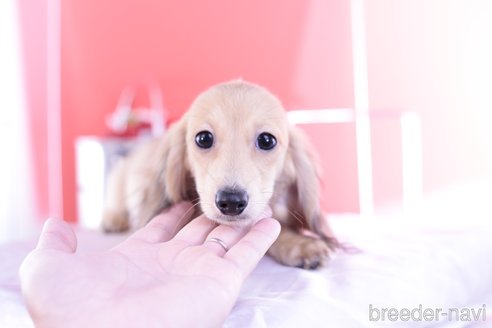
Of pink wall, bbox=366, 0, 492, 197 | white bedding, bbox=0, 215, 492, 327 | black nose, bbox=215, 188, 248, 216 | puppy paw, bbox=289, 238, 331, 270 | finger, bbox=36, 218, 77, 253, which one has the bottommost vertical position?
white bedding, bbox=0, 215, 492, 327

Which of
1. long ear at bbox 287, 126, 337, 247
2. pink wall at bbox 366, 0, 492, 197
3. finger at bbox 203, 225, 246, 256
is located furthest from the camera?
pink wall at bbox 366, 0, 492, 197

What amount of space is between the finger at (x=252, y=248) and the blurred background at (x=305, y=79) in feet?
7.94

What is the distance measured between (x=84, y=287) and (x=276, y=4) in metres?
Result: 3.02

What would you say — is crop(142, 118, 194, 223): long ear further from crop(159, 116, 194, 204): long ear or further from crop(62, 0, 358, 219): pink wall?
crop(62, 0, 358, 219): pink wall

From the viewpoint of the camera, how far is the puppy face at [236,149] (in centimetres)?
121

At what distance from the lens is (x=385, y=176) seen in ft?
11.6

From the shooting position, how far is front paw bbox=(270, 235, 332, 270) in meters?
1.31

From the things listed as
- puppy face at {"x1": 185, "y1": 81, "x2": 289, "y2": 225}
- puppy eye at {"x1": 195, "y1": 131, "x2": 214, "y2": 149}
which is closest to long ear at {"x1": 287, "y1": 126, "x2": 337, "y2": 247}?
puppy face at {"x1": 185, "y1": 81, "x2": 289, "y2": 225}

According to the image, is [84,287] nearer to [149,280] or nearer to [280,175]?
[149,280]

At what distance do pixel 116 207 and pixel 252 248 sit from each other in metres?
1.39

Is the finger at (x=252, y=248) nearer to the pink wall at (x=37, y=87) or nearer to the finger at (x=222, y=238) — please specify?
the finger at (x=222, y=238)

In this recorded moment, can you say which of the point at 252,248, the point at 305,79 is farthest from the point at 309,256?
the point at 305,79

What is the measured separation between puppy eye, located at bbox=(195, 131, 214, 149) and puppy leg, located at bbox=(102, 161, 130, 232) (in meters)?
0.88

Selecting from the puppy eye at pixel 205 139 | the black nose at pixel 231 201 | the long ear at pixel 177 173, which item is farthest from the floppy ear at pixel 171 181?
the black nose at pixel 231 201
